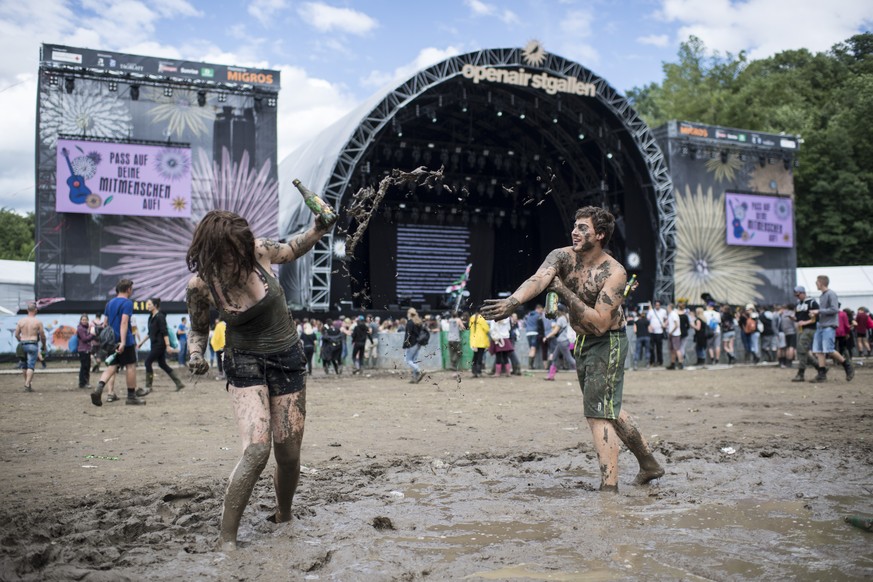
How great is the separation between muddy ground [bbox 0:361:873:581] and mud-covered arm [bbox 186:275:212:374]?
2.97 ft

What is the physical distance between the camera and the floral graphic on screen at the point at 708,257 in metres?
30.5

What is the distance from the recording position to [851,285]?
32.4 metres

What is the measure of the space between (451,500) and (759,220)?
31.3m

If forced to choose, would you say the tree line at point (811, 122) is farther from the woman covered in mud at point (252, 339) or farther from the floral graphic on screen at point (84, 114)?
the woman covered in mud at point (252, 339)

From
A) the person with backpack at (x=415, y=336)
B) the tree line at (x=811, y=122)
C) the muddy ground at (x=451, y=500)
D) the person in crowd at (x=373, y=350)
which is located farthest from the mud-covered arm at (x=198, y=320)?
the tree line at (x=811, y=122)

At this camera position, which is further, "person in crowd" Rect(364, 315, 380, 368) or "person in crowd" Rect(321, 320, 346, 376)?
"person in crowd" Rect(364, 315, 380, 368)

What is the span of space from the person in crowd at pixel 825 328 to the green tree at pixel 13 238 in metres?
56.8

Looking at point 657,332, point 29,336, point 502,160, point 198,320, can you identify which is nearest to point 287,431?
point 198,320

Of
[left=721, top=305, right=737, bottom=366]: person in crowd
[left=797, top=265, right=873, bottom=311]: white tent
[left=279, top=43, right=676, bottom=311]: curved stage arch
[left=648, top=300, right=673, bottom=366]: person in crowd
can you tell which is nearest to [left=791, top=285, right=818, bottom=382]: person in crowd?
[left=648, top=300, right=673, bottom=366]: person in crowd

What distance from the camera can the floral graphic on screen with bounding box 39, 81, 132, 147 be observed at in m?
23.8

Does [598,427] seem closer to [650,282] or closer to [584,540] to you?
[584,540]

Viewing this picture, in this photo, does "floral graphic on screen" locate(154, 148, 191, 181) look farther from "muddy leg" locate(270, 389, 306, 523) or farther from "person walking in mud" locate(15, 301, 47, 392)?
"muddy leg" locate(270, 389, 306, 523)

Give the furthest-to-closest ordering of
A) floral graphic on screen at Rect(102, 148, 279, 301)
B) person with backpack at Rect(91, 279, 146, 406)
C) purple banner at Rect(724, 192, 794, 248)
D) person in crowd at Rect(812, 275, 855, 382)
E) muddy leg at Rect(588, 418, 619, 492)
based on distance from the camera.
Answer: purple banner at Rect(724, 192, 794, 248)
floral graphic on screen at Rect(102, 148, 279, 301)
person in crowd at Rect(812, 275, 855, 382)
person with backpack at Rect(91, 279, 146, 406)
muddy leg at Rect(588, 418, 619, 492)

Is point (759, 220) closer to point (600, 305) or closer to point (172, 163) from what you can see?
point (172, 163)
